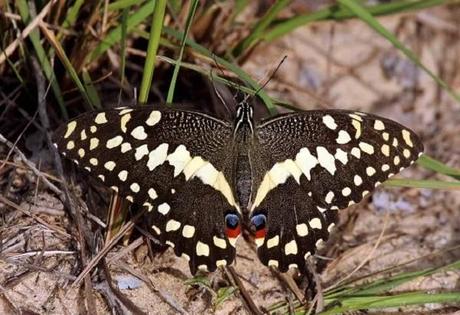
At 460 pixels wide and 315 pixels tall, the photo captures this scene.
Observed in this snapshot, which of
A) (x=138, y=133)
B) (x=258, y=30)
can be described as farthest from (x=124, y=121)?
(x=258, y=30)

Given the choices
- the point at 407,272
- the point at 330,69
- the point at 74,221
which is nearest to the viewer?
the point at 74,221

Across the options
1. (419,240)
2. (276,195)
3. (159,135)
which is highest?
(159,135)

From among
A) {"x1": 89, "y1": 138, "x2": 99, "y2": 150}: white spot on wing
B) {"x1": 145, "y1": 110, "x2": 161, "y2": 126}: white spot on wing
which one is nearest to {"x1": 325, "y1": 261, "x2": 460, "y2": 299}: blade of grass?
{"x1": 145, "y1": 110, "x2": 161, "y2": 126}: white spot on wing

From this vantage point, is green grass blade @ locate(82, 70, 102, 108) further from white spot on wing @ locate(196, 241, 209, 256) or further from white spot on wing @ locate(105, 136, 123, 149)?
white spot on wing @ locate(196, 241, 209, 256)

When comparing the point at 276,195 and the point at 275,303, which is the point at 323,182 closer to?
the point at 276,195

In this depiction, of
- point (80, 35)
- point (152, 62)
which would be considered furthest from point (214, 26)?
point (152, 62)

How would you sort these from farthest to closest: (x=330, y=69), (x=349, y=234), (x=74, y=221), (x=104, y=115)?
(x=330, y=69)
(x=349, y=234)
(x=74, y=221)
(x=104, y=115)
